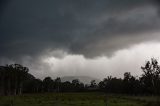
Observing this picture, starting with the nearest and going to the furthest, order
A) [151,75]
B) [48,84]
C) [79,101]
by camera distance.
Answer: [79,101] → [151,75] → [48,84]

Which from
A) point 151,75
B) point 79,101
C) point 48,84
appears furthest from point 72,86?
point 79,101

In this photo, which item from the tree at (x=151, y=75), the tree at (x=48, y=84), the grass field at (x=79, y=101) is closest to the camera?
the grass field at (x=79, y=101)

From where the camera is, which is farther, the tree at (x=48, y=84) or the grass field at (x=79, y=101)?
the tree at (x=48, y=84)

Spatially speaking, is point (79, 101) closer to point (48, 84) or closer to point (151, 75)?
point (151, 75)

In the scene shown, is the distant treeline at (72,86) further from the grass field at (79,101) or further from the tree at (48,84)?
the grass field at (79,101)

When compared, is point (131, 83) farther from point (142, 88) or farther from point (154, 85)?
point (154, 85)

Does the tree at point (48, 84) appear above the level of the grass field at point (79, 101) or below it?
above

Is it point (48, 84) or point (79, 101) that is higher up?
point (48, 84)

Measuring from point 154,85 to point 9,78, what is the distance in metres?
68.1

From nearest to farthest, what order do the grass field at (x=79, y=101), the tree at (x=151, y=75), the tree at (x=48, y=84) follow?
the grass field at (x=79, y=101)
the tree at (x=151, y=75)
the tree at (x=48, y=84)

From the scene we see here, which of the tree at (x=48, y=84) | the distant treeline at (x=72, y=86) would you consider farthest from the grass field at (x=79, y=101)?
the tree at (x=48, y=84)

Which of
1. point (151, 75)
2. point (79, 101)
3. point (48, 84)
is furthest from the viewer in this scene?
point (48, 84)

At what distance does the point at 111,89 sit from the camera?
493 ft

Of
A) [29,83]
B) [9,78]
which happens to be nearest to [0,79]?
[9,78]
